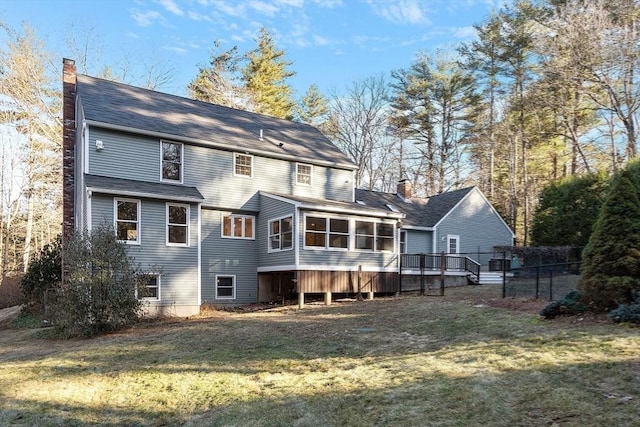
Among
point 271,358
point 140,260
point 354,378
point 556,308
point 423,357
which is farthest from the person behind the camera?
point 140,260

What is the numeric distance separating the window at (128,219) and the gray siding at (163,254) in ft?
0.46

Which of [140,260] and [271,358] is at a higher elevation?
[140,260]

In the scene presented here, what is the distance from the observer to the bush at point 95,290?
39.2ft

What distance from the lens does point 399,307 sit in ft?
44.5

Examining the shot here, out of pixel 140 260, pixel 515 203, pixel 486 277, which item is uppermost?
pixel 515 203

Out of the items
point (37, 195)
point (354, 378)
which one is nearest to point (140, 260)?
point (354, 378)

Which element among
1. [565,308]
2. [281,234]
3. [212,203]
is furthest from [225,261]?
[565,308]

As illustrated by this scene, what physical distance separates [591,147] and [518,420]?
3008 cm

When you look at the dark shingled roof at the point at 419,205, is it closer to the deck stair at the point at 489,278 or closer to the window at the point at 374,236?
the deck stair at the point at 489,278

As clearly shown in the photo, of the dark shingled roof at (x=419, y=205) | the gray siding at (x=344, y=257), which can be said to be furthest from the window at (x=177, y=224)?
the dark shingled roof at (x=419, y=205)

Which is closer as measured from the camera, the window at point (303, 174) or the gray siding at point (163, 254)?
the gray siding at point (163, 254)

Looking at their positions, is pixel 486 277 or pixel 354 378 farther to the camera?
pixel 486 277

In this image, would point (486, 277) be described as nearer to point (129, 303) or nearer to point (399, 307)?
point (399, 307)

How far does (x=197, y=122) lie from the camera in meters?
19.3
